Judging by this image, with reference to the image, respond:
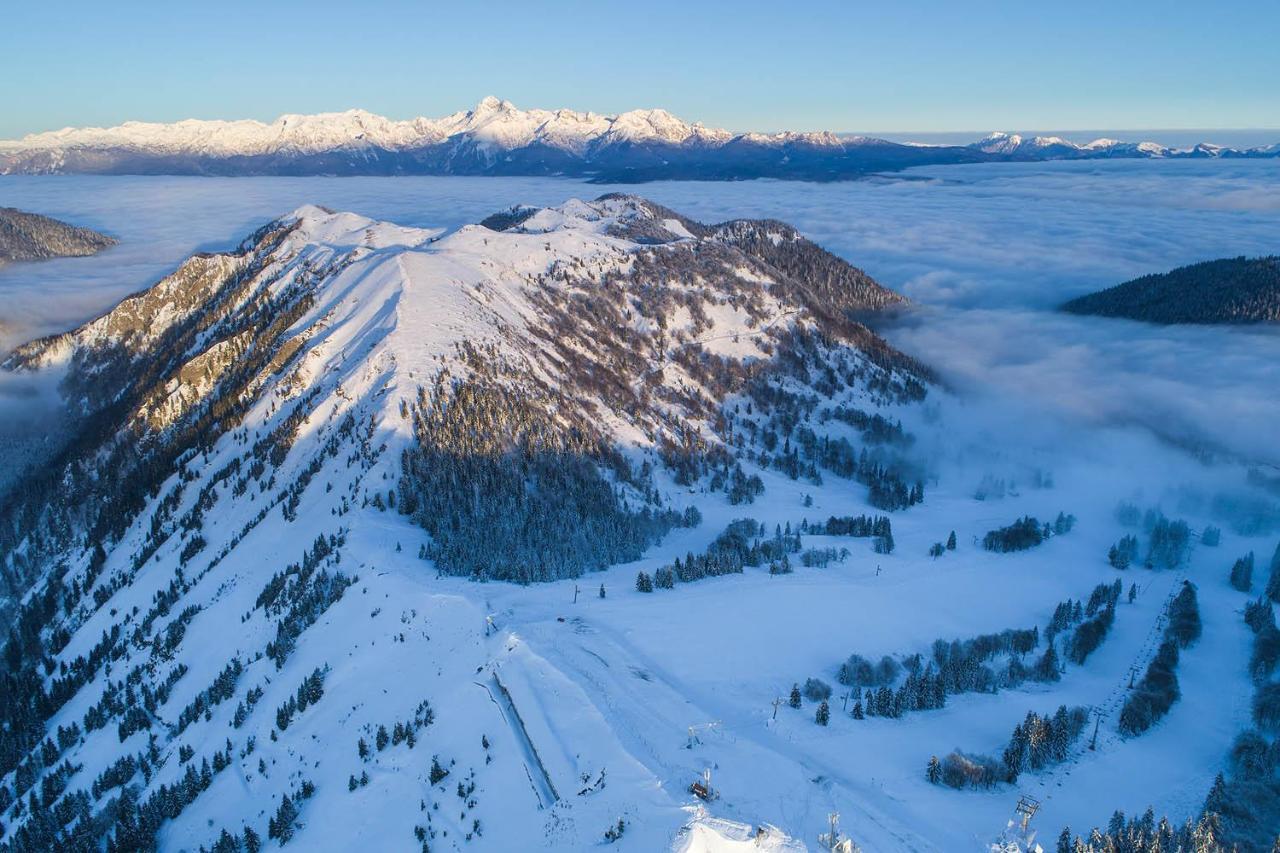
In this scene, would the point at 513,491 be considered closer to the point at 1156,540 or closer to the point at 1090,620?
the point at 1090,620

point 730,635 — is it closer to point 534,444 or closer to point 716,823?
point 716,823

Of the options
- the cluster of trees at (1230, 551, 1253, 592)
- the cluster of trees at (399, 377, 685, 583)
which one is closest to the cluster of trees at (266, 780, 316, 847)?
the cluster of trees at (399, 377, 685, 583)

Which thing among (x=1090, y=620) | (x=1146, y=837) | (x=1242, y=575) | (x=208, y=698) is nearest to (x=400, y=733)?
(x=208, y=698)

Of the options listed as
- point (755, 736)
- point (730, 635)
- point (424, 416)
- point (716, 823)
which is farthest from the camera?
point (424, 416)

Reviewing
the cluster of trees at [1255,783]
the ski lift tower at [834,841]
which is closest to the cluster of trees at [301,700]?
the ski lift tower at [834,841]

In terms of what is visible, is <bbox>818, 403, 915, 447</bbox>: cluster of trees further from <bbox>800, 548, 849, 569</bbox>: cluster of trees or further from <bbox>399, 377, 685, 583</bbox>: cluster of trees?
<bbox>800, 548, 849, 569</bbox>: cluster of trees

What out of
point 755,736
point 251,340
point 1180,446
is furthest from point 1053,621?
point 251,340
